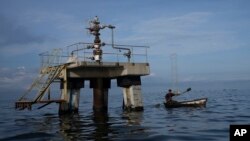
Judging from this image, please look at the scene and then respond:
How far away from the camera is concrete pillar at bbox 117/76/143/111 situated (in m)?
36.3

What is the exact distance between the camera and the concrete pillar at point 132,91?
119 feet

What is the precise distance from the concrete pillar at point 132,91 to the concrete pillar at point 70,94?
4259mm

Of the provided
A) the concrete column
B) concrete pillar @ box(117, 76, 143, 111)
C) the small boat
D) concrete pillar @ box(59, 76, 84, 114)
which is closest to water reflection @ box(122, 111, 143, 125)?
the concrete column

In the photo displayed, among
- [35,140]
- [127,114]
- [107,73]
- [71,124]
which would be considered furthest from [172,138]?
[107,73]

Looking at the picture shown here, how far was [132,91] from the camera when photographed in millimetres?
36281

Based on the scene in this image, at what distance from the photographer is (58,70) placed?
1387 inches

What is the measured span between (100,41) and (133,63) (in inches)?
148

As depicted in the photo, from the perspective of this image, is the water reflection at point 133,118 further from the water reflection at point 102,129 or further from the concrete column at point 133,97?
the concrete column at point 133,97

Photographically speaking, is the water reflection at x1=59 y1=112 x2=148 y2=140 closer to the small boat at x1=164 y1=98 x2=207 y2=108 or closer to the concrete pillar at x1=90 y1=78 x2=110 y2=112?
the concrete pillar at x1=90 y1=78 x2=110 y2=112

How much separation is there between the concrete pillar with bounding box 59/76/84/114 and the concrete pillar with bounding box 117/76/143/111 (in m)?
4.26

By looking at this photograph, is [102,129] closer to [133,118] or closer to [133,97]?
[133,118]

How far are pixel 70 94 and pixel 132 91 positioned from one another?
586cm

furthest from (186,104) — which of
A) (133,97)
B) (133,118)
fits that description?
(133,118)

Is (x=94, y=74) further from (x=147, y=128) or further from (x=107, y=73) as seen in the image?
(x=147, y=128)
